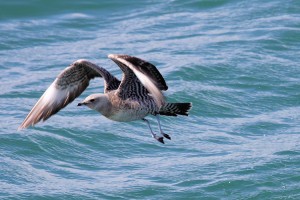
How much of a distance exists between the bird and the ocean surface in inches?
102

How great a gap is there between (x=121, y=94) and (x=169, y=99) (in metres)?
6.49

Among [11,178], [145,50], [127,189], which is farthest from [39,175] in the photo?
[145,50]

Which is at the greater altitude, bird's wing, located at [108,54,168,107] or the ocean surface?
bird's wing, located at [108,54,168,107]

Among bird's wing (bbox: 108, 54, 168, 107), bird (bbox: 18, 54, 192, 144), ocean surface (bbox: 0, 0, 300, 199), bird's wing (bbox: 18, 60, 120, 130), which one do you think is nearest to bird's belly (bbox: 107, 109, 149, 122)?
bird (bbox: 18, 54, 192, 144)

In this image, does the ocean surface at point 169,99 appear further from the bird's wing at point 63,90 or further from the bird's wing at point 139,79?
the bird's wing at point 139,79

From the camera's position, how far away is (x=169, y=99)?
17.7 meters

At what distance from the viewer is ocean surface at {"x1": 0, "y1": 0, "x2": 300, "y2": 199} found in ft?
48.1

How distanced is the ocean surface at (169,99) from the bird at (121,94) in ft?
8.49

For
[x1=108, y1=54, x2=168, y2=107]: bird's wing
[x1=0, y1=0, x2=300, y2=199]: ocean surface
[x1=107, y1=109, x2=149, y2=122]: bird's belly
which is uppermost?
[x1=108, y1=54, x2=168, y2=107]: bird's wing

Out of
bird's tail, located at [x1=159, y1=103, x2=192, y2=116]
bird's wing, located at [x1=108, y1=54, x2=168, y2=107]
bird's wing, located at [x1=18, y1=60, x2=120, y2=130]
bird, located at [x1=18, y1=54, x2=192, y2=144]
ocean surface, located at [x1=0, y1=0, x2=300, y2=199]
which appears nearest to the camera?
bird's wing, located at [x1=108, y1=54, x2=168, y2=107]

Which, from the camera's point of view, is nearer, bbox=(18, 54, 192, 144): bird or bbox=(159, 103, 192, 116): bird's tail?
bbox=(18, 54, 192, 144): bird

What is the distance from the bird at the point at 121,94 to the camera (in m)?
10.5

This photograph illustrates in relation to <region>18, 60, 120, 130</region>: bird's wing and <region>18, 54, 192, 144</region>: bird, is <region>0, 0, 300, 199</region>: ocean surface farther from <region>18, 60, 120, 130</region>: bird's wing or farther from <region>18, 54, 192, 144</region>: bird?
<region>18, 54, 192, 144</region>: bird

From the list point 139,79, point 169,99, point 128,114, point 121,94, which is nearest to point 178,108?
point 128,114
